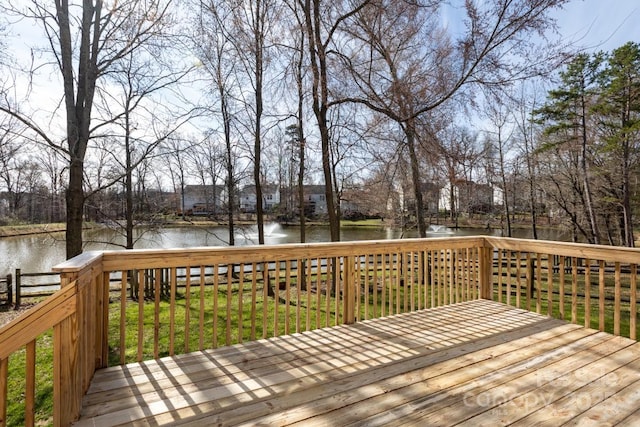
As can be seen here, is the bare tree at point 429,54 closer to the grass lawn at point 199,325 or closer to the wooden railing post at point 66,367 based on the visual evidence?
the grass lawn at point 199,325

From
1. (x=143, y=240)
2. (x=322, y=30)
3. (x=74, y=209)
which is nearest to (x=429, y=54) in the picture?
(x=322, y=30)

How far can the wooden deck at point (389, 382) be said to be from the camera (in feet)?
5.94

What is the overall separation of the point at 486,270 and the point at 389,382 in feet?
9.10

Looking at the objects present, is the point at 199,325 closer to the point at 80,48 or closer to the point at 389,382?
the point at 389,382

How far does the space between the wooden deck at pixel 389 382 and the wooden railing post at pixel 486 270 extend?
1179 millimetres

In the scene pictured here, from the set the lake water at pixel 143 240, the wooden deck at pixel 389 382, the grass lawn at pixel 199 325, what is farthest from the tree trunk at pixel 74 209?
the lake water at pixel 143 240

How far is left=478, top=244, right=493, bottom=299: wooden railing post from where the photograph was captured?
4.23m

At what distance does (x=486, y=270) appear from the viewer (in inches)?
170

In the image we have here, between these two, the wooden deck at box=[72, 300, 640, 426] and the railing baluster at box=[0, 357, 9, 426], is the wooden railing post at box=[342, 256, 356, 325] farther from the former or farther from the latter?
the railing baluster at box=[0, 357, 9, 426]

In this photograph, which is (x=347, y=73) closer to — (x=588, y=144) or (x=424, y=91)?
(x=424, y=91)

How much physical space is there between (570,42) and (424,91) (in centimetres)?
154

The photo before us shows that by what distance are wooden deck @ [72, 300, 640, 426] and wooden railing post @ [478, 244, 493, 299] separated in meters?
1.18

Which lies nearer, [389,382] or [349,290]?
[389,382]

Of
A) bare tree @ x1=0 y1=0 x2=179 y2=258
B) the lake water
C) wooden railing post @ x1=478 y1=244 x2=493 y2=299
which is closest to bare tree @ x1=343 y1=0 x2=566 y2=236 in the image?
wooden railing post @ x1=478 y1=244 x2=493 y2=299
